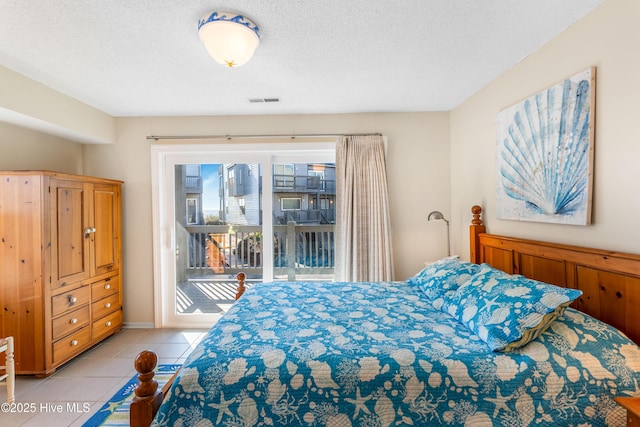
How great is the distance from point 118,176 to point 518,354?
3.90m

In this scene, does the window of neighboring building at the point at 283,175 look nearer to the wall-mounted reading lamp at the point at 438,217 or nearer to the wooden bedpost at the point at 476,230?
the wall-mounted reading lamp at the point at 438,217

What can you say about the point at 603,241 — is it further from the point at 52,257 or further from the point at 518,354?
the point at 52,257

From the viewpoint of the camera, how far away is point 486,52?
201 centimetres

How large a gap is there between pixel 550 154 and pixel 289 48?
180 centimetres

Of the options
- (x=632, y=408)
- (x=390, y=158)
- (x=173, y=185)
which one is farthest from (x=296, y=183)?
(x=632, y=408)

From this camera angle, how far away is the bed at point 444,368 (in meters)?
1.18

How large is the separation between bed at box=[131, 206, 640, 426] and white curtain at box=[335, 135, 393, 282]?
146 centimetres

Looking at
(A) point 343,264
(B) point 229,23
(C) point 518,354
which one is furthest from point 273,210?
(C) point 518,354

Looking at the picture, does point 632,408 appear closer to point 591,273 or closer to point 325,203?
point 591,273

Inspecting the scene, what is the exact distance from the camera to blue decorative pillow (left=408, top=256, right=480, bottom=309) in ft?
6.59

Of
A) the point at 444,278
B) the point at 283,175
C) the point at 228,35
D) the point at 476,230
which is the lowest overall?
the point at 444,278

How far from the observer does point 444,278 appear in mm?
2113

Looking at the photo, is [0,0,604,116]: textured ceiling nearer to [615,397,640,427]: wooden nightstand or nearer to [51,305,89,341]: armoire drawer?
[615,397,640,427]: wooden nightstand

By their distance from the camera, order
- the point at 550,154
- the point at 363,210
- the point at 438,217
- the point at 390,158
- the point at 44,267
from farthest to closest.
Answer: the point at 390,158, the point at 363,210, the point at 438,217, the point at 44,267, the point at 550,154
